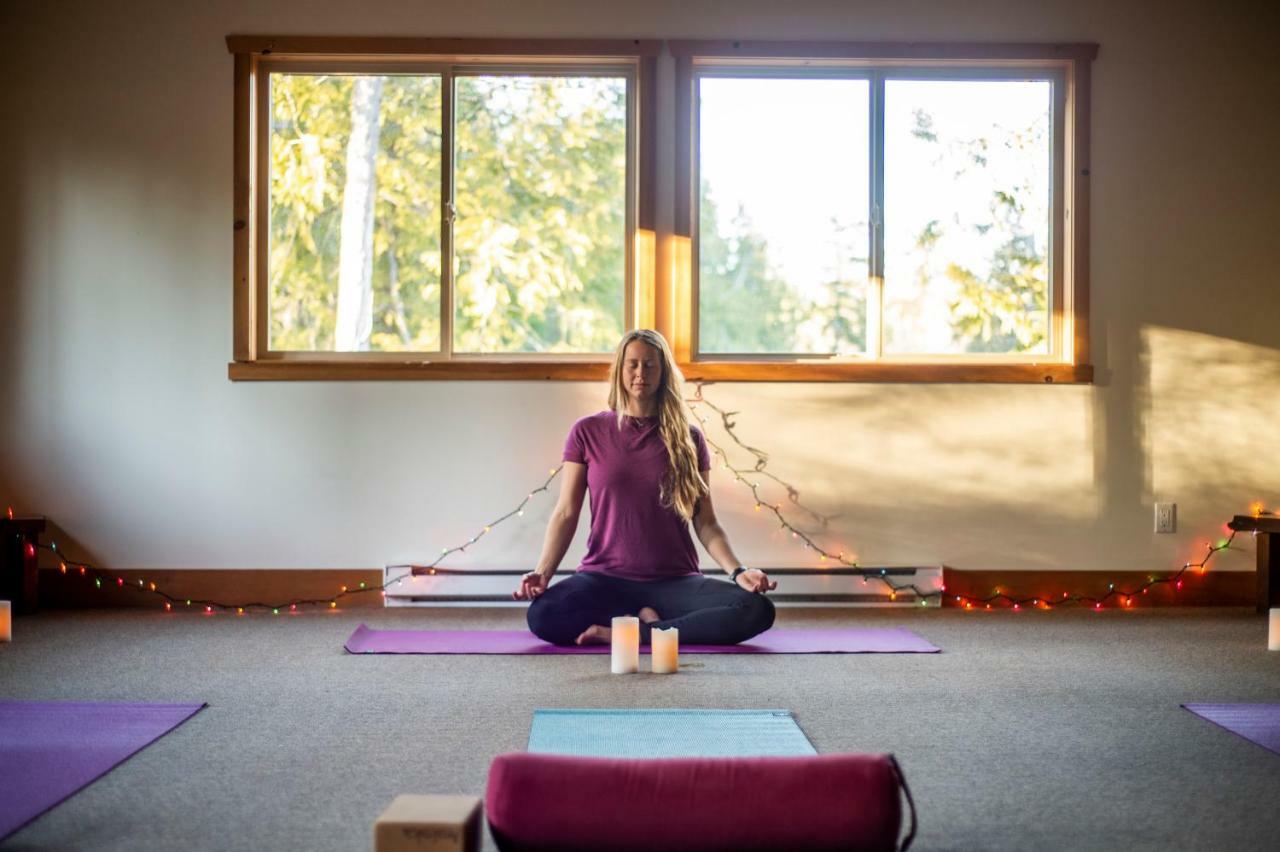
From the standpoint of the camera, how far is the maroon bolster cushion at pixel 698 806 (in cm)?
174

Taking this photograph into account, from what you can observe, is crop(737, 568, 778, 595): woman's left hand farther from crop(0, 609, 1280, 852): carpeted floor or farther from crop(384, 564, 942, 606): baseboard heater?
crop(384, 564, 942, 606): baseboard heater

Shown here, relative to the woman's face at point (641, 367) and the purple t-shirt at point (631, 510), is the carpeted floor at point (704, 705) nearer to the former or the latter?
the purple t-shirt at point (631, 510)

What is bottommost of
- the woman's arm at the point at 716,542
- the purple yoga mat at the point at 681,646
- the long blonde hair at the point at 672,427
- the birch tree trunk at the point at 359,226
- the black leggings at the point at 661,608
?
the purple yoga mat at the point at 681,646

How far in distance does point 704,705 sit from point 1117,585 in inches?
96.7

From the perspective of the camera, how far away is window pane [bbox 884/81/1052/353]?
4.96 metres

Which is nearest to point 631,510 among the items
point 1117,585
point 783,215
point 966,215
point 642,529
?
point 642,529

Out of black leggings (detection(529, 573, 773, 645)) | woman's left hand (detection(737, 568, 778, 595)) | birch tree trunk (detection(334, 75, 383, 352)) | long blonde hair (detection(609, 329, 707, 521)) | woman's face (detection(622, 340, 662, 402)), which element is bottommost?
black leggings (detection(529, 573, 773, 645))

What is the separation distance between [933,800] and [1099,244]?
10.5 ft

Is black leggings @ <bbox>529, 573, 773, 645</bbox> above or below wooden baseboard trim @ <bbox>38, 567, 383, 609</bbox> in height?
above

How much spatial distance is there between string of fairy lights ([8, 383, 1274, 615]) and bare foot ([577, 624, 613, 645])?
1.03 m

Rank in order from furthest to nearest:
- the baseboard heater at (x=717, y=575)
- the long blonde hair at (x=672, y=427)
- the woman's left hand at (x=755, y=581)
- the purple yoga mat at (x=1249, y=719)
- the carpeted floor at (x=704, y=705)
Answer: the baseboard heater at (x=717, y=575) → the long blonde hair at (x=672, y=427) → the woman's left hand at (x=755, y=581) → the purple yoga mat at (x=1249, y=719) → the carpeted floor at (x=704, y=705)

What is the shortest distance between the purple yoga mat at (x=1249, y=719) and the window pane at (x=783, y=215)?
2192mm

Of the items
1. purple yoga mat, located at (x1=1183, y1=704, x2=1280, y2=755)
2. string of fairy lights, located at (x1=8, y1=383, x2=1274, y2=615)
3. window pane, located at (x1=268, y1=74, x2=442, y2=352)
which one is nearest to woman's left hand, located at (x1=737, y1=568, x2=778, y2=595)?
purple yoga mat, located at (x1=1183, y1=704, x2=1280, y2=755)

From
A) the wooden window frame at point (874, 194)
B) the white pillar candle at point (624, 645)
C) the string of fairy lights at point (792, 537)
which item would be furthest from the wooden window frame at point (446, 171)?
the white pillar candle at point (624, 645)
